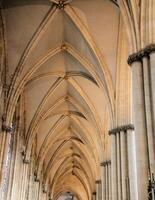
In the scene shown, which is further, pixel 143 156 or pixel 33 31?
pixel 33 31

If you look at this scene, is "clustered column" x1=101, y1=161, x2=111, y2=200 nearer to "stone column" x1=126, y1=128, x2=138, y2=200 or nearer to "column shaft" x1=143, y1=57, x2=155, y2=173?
"stone column" x1=126, y1=128, x2=138, y2=200

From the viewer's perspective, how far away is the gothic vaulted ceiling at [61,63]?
1814 cm

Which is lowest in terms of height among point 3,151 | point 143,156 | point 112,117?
point 143,156

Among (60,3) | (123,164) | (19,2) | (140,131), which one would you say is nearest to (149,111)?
(140,131)

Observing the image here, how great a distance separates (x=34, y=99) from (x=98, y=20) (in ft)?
26.8

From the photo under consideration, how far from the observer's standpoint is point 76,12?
59.5 ft

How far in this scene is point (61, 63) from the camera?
2220cm

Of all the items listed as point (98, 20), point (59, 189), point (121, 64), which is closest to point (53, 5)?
point (98, 20)

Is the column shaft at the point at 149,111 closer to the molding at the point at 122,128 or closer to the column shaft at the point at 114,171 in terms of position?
the molding at the point at 122,128

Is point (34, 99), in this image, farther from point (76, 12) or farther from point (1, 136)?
point (76, 12)

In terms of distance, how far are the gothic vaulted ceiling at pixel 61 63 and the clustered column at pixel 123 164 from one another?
132 centimetres

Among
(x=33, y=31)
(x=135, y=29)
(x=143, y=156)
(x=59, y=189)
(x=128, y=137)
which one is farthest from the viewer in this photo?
(x=59, y=189)

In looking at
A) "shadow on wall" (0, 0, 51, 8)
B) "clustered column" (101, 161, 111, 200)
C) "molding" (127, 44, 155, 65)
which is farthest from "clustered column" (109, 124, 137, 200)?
"shadow on wall" (0, 0, 51, 8)

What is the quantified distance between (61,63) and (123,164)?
7780 millimetres
